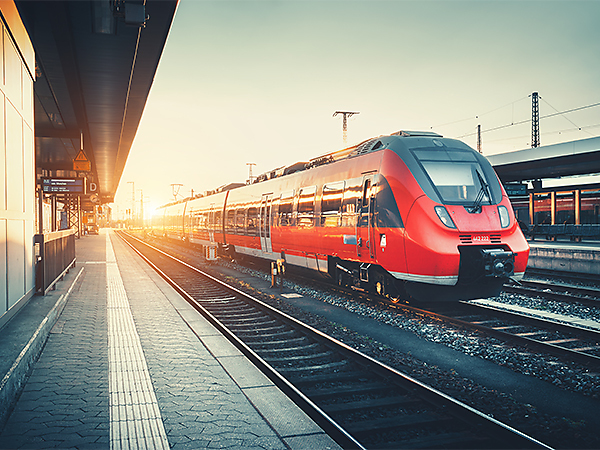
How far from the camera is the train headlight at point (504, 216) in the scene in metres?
8.05

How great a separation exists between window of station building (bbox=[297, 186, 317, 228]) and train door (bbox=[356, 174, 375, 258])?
8.03 feet

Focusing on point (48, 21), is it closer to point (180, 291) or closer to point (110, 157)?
point (180, 291)

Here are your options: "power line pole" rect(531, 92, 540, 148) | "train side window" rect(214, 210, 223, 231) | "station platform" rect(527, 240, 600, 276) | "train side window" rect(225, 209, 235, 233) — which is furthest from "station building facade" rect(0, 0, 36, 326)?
"power line pole" rect(531, 92, 540, 148)

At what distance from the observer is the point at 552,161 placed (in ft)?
74.5

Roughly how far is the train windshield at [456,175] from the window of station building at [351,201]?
64.9 inches

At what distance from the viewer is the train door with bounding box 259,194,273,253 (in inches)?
→ 594

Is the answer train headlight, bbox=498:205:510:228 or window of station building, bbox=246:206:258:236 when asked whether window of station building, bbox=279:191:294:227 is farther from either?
train headlight, bbox=498:205:510:228

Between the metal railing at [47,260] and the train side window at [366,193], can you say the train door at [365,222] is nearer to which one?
the train side window at [366,193]

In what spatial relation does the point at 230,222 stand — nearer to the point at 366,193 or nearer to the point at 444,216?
the point at 366,193

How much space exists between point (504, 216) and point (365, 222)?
2.59 meters

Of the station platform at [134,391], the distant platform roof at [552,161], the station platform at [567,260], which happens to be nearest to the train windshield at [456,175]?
the station platform at [134,391]

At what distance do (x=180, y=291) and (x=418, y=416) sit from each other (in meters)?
8.65

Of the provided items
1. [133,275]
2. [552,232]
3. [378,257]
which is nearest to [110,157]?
[133,275]

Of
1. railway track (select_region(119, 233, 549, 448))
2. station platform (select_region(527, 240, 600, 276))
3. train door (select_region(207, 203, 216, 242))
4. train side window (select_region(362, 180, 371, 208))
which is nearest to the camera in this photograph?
railway track (select_region(119, 233, 549, 448))
